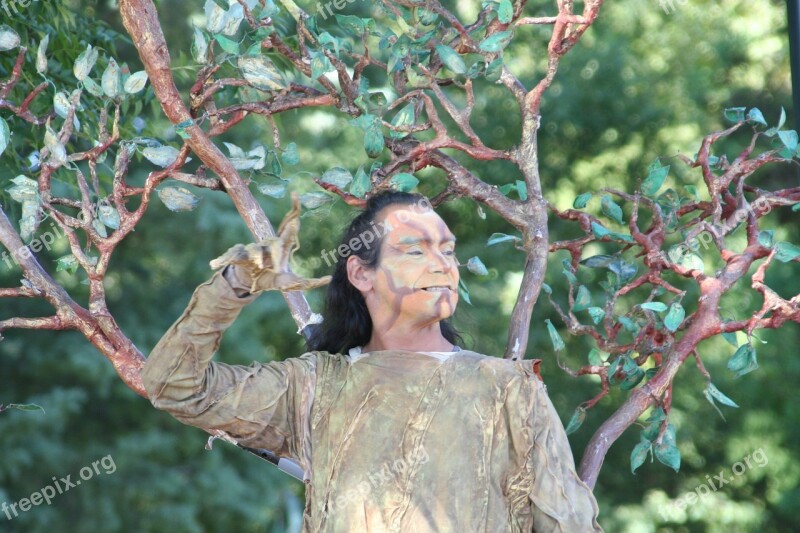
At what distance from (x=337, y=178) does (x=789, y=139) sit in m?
1.04

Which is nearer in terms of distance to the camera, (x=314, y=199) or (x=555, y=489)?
(x=555, y=489)

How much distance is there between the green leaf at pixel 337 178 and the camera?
248 cm

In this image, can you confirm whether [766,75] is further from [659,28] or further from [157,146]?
[157,146]

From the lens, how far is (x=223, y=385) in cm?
217

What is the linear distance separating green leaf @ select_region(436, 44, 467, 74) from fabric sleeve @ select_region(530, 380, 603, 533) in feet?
2.34

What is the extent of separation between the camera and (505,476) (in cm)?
219

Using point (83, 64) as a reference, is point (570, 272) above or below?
below

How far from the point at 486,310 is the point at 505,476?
5219 mm

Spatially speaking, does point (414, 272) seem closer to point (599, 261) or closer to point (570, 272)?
point (570, 272)

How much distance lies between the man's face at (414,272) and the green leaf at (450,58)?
31 cm

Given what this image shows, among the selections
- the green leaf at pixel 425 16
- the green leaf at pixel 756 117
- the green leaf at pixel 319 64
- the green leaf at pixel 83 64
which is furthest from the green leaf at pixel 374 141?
the green leaf at pixel 756 117

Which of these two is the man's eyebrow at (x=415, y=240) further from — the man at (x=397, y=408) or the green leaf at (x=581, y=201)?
the green leaf at (x=581, y=201)

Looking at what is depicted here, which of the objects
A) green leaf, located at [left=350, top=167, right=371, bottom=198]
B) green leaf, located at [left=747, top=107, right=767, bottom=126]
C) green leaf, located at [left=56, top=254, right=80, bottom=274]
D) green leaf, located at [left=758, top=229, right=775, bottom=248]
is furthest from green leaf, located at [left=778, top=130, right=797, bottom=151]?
green leaf, located at [left=56, top=254, right=80, bottom=274]

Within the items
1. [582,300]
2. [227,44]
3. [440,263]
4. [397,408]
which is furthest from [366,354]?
[227,44]
